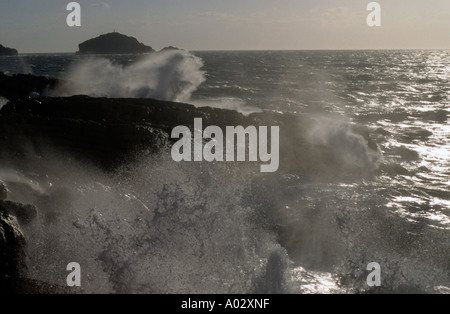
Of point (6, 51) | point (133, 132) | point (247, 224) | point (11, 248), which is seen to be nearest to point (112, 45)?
point (6, 51)

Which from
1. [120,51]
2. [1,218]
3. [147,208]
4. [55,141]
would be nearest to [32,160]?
[55,141]

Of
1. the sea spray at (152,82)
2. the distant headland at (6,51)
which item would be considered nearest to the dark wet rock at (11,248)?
the sea spray at (152,82)

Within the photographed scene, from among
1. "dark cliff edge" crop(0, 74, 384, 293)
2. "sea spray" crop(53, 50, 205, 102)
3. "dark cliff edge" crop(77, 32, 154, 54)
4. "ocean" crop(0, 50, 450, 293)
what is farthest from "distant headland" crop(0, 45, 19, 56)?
"ocean" crop(0, 50, 450, 293)

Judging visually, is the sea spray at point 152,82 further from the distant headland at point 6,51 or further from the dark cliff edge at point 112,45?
the dark cliff edge at point 112,45

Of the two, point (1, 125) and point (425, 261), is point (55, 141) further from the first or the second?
point (425, 261)

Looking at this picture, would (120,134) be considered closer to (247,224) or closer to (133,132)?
(133,132)

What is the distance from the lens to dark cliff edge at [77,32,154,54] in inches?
5974

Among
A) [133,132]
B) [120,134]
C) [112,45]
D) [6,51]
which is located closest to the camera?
[120,134]

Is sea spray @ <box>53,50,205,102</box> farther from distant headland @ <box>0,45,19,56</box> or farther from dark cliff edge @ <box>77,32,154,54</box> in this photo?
dark cliff edge @ <box>77,32,154,54</box>

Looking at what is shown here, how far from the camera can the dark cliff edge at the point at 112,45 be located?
151750 mm

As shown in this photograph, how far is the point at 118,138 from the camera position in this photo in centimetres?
1096

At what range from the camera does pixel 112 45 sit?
154 m

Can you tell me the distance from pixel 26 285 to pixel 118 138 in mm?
6456

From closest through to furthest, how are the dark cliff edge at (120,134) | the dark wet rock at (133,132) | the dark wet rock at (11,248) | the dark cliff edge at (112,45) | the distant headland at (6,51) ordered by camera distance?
the dark wet rock at (11,248) < the dark cliff edge at (120,134) < the dark wet rock at (133,132) < the distant headland at (6,51) < the dark cliff edge at (112,45)
